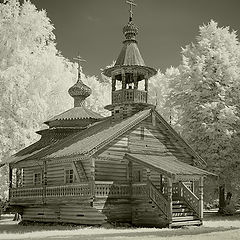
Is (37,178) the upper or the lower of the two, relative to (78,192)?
upper

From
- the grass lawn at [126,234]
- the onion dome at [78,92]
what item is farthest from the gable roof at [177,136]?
the onion dome at [78,92]

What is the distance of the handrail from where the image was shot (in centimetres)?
3092

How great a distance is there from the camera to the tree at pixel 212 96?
1544 inches

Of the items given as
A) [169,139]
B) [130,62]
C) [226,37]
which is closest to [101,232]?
[169,139]

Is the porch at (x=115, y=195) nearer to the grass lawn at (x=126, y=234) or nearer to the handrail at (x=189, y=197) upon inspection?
the handrail at (x=189, y=197)

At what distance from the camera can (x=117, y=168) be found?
31.4 meters

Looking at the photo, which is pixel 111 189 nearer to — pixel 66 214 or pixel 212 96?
pixel 66 214

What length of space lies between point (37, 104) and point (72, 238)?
1612 centimetres

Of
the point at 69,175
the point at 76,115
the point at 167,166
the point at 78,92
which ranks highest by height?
the point at 78,92

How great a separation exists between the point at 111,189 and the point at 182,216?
4.52 metres

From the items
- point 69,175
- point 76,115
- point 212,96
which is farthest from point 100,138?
point 212,96

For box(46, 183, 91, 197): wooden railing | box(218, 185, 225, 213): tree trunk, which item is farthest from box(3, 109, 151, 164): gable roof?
box(218, 185, 225, 213): tree trunk

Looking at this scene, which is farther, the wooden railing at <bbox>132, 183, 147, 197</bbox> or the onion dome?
the onion dome

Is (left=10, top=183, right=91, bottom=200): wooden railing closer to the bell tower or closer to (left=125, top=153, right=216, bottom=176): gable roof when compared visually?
(left=125, top=153, right=216, bottom=176): gable roof
